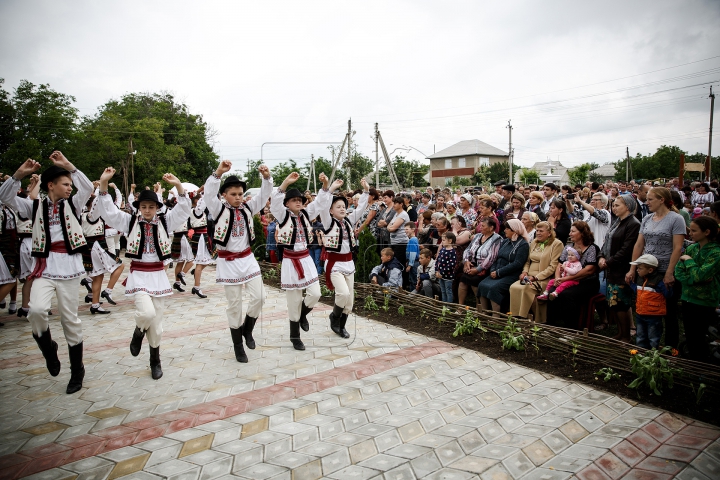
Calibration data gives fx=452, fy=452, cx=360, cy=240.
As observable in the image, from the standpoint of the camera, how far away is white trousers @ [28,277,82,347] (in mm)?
4805

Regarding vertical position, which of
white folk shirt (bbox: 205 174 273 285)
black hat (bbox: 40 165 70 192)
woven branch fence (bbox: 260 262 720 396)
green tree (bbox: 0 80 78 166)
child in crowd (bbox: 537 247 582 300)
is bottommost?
woven branch fence (bbox: 260 262 720 396)

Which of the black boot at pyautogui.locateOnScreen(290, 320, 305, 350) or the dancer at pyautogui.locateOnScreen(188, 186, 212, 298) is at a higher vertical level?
the dancer at pyautogui.locateOnScreen(188, 186, 212, 298)

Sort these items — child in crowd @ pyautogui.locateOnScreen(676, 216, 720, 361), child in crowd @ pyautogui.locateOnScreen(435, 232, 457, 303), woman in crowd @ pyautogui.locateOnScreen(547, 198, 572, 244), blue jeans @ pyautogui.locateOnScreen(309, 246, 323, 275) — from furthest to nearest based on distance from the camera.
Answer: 1. blue jeans @ pyautogui.locateOnScreen(309, 246, 323, 275)
2. child in crowd @ pyautogui.locateOnScreen(435, 232, 457, 303)
3. woman in crowd @ pyautogui.locateOnScreen(547, 198, 572, 244)
4. child in crowd @ pyautogui.locateOnScreen(676, 216, 720, 361)

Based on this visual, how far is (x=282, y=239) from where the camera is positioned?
6.22m

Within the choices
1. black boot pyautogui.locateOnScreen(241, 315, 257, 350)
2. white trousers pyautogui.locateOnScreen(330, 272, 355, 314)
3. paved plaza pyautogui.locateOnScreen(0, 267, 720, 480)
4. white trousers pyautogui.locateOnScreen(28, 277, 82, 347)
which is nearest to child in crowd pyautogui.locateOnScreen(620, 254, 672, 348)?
paved plaza pyautogui.locateOnScreen(0, 267, 720, 480)

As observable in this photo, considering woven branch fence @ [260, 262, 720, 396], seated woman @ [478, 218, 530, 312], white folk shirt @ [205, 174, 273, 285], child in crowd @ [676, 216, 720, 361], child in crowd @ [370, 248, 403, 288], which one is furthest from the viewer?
child in crowd @ [370, 248, 403, 288]

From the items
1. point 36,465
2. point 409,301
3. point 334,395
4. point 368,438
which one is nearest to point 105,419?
point 36,465

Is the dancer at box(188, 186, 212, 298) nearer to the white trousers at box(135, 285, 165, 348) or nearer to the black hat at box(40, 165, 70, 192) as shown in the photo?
the white trousers at box(135, 285, 165, 348)

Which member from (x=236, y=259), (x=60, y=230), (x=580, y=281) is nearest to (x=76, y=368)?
(x=60, y=230)

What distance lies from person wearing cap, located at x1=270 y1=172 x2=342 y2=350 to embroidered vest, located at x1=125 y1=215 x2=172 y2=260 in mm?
1391

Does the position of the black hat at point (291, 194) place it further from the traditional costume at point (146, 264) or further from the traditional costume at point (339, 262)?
the traditional costume at point (146, 264)

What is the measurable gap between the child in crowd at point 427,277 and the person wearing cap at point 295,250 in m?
2.60

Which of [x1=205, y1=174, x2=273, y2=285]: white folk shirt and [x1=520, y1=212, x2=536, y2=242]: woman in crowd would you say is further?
[x1=520, y1=212, x2=536, y2=242]: woman in crowd

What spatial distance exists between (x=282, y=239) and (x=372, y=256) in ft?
11.2
